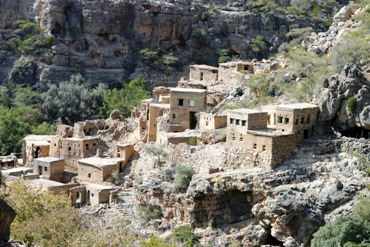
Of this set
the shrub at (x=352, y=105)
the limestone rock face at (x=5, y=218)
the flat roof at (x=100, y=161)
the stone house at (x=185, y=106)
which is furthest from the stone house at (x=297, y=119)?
the limestone rock face at (x=5, y=218)

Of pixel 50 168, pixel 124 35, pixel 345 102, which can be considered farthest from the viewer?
pixel 124 35

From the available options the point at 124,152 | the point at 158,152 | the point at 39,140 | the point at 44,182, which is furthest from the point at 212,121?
the point at 39,140

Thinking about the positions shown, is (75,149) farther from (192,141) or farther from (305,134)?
(305,134)

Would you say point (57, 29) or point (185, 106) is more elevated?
point (57, 29)

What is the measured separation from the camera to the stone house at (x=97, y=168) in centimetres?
4584

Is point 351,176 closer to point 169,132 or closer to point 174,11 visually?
point 169,132

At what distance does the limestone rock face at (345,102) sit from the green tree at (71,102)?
35.3m

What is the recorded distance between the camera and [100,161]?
154ft

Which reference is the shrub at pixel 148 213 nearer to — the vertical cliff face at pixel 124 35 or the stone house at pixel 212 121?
the stone house at pixel 212 121

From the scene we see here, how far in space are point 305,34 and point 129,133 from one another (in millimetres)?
28516

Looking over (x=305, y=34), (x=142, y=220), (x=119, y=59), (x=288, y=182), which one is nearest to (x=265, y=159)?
(x=288, y=182)

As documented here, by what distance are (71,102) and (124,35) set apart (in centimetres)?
1447

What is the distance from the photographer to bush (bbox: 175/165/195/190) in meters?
40.2

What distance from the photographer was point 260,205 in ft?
123
